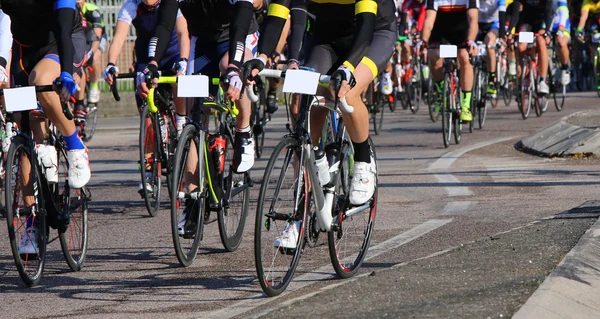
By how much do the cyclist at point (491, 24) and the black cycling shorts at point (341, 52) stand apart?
32.5 ft

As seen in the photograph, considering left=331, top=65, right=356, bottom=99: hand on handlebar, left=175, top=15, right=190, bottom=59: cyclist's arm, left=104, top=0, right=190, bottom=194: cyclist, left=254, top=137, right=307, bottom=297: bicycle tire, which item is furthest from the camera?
left=104, top=0, right=190, bottom=194: cyclist

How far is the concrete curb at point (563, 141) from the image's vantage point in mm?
12820

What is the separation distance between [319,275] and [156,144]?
2943mm

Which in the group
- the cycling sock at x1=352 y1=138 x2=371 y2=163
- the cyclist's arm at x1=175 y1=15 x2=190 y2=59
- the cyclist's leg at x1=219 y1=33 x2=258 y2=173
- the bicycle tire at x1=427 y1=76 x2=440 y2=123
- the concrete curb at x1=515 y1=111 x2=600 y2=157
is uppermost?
the cyclist's arm at x1=175 y1=15 x2=190 y2=59

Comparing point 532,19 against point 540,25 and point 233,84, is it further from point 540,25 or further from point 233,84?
point 233,84

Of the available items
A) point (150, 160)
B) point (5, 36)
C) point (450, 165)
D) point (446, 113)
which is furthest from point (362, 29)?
point (446, 113)

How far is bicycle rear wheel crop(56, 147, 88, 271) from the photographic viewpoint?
7141 millimetres

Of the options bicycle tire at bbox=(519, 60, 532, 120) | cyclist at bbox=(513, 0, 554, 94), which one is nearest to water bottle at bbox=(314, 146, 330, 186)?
cyclist at bbox=(513, 0, 554, 94)

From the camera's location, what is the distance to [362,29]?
6.43m

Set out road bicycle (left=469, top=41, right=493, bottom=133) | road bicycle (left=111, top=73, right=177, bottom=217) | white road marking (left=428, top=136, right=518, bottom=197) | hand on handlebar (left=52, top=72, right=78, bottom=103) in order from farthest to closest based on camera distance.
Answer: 1. road bicycle (left=469, top=41, right=493, bottom=133)
2. white road marking (left=428, top=136, right=518, bottom=197)
3. road bicycle (left=111, top=73, right=177, bottom=217)
4. hand on handlebar (left=52, top=72, right=78, bottom=103)

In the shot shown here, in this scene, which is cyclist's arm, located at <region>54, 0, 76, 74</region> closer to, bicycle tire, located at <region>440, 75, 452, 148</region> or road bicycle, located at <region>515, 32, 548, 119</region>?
bicycle tire, located at <region>440, 75, 452, 148</region>

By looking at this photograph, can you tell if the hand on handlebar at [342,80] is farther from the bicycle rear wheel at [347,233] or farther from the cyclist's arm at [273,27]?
the bicycle rear wheel at [347,233]

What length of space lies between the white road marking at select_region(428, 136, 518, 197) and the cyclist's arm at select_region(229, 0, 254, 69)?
140 inches

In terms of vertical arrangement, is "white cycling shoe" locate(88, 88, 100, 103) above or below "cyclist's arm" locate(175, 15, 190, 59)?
below
